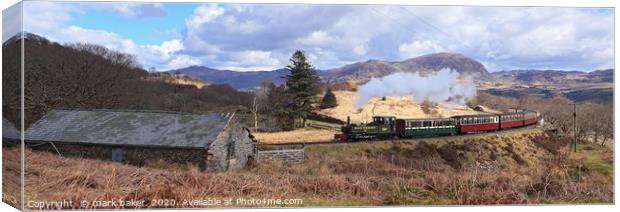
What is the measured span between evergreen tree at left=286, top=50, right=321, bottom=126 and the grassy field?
1135mm

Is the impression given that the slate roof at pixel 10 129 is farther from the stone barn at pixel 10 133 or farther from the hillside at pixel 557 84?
the hillside at pixel 557 84

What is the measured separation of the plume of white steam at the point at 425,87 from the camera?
13961 mm

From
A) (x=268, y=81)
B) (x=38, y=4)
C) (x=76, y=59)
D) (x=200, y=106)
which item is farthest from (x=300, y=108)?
(x=38, y=4)

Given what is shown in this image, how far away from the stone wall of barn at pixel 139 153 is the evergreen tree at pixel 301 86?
2.24m

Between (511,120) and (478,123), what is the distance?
36.0 inches

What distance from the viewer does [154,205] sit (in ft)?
40.0

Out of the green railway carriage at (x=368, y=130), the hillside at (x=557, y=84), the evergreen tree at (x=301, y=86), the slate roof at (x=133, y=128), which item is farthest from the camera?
the green railway carriage at (x=368, y=130)

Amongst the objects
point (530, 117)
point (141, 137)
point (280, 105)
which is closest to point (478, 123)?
point (530, 117)

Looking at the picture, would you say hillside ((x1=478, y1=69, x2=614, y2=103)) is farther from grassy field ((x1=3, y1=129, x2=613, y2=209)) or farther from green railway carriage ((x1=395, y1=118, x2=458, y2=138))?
green railway carriage ((x1=395, y1=118, x2=458, y2=138))

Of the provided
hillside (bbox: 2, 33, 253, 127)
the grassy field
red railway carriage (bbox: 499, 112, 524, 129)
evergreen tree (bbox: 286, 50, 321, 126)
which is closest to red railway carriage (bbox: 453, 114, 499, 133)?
red railway carriage (bbox: 499, 112, 524, 129)

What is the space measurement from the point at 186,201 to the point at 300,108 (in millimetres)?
3561

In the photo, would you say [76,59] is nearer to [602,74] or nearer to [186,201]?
[186,201]

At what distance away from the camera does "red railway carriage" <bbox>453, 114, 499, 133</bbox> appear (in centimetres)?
1533

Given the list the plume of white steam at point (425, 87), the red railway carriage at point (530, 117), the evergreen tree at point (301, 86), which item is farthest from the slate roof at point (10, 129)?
the red railway carriage at point (530, 117)
